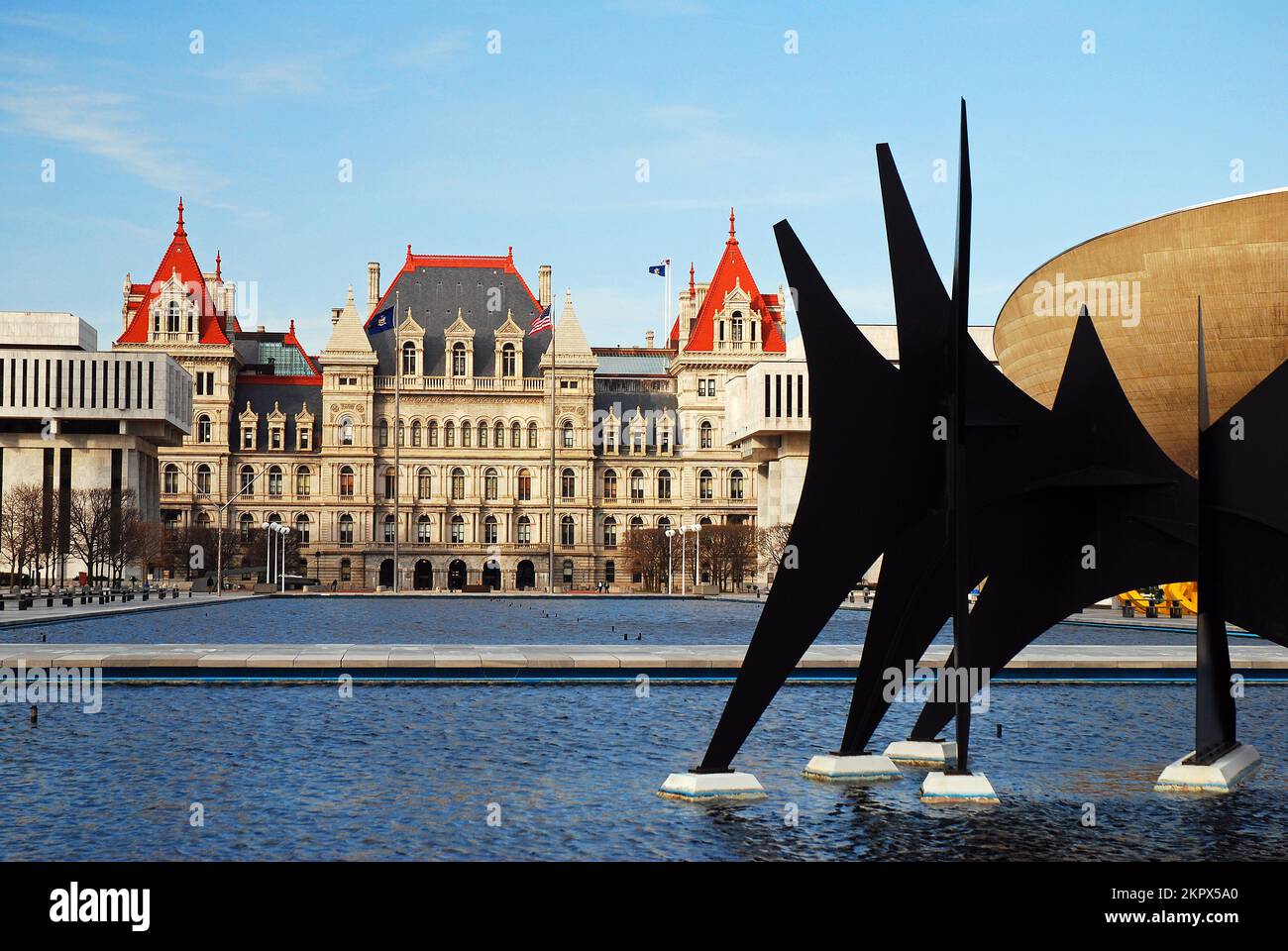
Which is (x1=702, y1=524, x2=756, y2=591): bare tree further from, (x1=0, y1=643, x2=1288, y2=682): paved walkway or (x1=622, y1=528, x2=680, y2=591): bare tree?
(x1=0, y1=643, x2=1288, y2=682): paved walkway

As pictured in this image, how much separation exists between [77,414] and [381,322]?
21.9 m

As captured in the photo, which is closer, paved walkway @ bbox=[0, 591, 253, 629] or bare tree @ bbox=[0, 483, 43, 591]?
paved walkway @ bbox=[0, 591, 253, 629]

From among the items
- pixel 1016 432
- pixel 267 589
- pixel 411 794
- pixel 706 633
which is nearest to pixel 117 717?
pixel 411 794

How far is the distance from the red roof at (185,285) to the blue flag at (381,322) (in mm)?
20080

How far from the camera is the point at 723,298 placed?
123375 millimetres

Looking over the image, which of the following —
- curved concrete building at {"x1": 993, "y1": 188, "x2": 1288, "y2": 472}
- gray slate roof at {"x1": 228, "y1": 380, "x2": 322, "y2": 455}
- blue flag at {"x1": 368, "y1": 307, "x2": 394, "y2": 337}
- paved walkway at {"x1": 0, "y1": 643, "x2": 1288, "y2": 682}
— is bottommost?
paved walkway at {"x1": 0, "y1": 643, "x2": 1288, "y2": 682}

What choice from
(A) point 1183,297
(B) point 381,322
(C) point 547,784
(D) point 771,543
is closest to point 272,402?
(B) point 381,322

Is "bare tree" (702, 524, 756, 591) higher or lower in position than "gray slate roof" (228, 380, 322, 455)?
A: lower

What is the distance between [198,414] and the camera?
123 m

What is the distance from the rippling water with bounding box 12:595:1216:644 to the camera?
124 feet

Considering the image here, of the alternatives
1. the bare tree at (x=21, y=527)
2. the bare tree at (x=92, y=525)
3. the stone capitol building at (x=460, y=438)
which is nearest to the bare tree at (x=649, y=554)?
the stone capitol building at (x=460, y=438)

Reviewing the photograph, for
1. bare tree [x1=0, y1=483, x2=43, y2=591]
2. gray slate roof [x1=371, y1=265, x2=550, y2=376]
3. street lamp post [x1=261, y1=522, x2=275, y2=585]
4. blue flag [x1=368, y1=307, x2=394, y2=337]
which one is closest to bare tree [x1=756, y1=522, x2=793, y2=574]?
blue flag [x1=368, y1=307, x2=394, y2=337]

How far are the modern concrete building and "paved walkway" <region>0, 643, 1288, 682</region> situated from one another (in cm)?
7552
